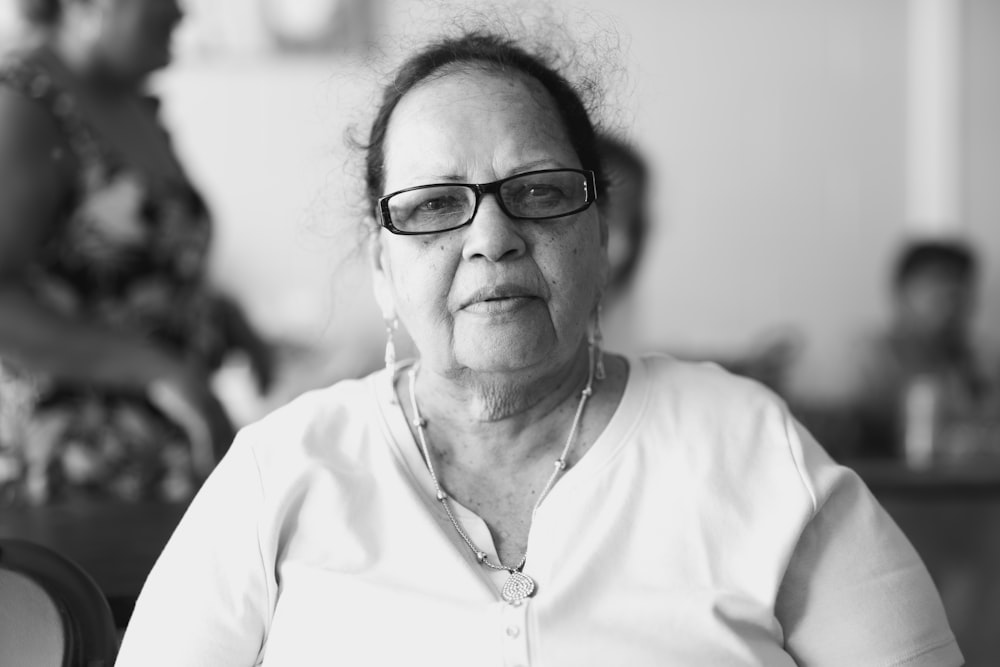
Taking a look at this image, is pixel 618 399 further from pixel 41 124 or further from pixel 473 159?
pixel 41 124

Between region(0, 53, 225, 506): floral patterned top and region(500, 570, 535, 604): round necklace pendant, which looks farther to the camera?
region(0, 53, 225, 506): floral patterned top

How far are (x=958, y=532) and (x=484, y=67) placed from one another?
2033mm

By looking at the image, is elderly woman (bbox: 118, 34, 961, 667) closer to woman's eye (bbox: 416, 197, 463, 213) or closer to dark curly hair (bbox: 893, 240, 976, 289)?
woman's eye (bbox: 416, 197, 463, 213)

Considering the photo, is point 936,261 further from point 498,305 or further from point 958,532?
point 498,305

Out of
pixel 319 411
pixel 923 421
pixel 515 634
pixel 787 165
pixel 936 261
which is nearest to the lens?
pixel 515 634

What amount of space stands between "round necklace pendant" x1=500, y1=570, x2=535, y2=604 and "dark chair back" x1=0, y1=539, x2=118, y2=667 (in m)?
0.43

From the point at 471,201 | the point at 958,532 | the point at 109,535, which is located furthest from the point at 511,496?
the point at 958,532

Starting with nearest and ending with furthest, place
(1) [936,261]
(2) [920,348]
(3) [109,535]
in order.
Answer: (3) [109,535]
(2) [920,348]
(1) [936,261]

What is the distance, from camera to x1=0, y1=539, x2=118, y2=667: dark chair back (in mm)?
1071

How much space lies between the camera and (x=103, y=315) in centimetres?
180

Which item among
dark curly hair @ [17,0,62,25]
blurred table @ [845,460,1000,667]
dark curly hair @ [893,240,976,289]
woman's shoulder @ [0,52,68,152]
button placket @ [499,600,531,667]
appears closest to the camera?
button placket @ [499,600,531,667]

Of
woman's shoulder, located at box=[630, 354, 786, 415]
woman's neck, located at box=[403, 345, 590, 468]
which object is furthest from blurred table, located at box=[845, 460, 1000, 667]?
woman's neck, located at box=[403, 345, 590, 468]

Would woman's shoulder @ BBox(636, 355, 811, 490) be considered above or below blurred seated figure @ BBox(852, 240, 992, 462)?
above

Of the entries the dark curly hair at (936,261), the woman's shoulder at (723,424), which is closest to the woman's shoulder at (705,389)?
the woman's shoulder at (723,424)
